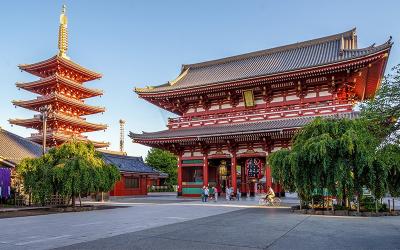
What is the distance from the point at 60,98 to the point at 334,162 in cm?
3853

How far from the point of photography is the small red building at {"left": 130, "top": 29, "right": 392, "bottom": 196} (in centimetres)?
2756

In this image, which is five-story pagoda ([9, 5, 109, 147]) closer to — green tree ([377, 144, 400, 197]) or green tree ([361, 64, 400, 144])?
green tree ([377, 144, 400, 197])

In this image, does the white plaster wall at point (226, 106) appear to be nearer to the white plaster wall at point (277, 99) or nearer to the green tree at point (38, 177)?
the white plaster wall at point (277, 99)

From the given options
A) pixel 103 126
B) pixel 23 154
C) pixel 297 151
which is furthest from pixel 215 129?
pixel 103 126

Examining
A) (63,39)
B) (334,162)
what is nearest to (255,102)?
(334,162)

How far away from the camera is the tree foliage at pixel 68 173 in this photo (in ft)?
64.9

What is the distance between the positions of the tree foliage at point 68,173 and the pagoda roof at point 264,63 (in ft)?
45.1

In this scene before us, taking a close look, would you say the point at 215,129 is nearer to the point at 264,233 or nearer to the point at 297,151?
the point at 297,151

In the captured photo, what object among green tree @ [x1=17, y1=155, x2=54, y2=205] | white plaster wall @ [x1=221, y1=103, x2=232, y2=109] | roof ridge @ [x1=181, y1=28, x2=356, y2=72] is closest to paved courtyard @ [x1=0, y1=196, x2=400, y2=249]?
green tree @ [x1=17, y1=155, x2=54, y2=205]

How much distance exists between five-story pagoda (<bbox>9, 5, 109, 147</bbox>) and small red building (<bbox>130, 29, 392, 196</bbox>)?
16.6 meters

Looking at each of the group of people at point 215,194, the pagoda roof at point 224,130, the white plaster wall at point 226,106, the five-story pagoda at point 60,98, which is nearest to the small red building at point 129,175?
the five-story pagoda at point 60,98

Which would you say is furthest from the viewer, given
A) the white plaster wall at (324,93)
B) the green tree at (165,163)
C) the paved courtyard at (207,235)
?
the green tree at (165,163)

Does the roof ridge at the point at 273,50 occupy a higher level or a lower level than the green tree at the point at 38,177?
higher

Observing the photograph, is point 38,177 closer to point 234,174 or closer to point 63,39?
point 234,174
